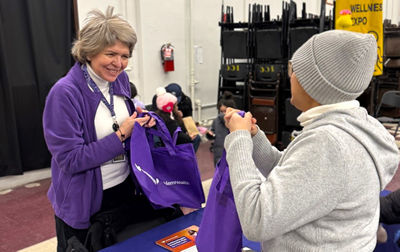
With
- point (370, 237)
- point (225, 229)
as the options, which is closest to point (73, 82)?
point (225, 229)

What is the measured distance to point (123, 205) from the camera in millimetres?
1642

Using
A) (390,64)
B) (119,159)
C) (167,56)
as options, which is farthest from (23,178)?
(390,64)

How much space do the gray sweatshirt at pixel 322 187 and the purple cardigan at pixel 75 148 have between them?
0.71 metres

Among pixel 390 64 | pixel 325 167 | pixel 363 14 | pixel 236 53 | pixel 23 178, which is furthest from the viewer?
pixel 390 64

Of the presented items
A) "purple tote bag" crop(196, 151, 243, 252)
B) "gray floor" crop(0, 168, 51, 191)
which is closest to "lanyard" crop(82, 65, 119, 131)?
"purple tote bag" crop(196, 151, 243, 252)

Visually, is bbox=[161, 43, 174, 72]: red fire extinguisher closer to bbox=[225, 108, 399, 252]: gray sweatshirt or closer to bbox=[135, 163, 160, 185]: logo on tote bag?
bbox=[135, 163, 160, 185]: logo on tote bag

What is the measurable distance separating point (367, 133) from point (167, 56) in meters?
5.27

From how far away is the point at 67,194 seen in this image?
1567 mm

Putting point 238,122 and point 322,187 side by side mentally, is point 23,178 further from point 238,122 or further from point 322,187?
point 322,187

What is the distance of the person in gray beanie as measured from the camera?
2.97 feet

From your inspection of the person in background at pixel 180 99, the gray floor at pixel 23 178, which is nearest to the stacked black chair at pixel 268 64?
the person in background at pixel 180 99

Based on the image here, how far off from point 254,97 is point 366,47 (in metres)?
4.97

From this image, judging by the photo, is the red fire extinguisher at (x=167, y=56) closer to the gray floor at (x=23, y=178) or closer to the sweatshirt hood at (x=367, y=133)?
the gray floor at (x=23, y=178)

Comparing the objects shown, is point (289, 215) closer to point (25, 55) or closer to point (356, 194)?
point (356, 194)
